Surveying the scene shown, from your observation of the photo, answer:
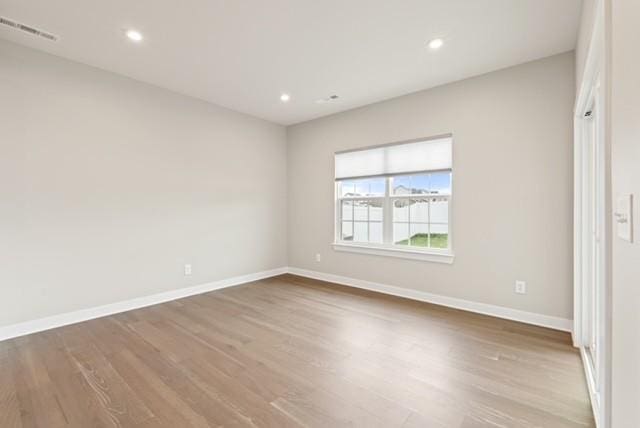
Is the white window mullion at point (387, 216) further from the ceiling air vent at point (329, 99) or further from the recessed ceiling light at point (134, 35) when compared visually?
the recessed ceiling light at point (134, 35)

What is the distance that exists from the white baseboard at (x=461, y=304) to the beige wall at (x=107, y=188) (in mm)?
1670

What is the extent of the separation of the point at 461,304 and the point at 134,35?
4.35m

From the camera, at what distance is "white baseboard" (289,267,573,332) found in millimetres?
2811

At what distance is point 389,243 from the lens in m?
4.12

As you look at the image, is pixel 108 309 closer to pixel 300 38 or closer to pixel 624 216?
A: pixel 300 38

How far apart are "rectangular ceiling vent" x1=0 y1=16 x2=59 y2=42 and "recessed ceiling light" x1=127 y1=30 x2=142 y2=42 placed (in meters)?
0.67

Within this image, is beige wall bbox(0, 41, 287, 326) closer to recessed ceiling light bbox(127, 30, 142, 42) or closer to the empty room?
the empty room

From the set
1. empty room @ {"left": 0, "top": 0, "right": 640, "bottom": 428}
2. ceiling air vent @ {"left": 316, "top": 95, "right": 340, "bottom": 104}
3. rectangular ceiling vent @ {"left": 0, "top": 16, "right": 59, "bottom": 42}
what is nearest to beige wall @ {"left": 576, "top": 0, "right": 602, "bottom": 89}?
empty room @ {"left": 0, "top": 0, "right": 640, "bottom": 428}

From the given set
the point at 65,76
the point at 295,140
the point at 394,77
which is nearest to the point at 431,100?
the point at 394,77

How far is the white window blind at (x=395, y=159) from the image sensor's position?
11.8 feet

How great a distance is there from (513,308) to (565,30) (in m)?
2.64

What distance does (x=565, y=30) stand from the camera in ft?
7.98

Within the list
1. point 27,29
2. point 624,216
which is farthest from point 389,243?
point 27,29

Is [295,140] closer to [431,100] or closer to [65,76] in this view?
[431,100]
